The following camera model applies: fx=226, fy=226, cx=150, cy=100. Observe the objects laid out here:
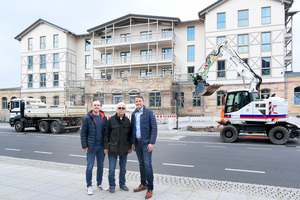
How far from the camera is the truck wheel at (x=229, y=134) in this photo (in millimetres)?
11445

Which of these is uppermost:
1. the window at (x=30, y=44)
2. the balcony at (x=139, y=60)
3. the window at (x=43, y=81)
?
the window at (x=30, y=44)

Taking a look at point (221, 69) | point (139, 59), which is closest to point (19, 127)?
point (139, 59)

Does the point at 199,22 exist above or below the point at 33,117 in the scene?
above

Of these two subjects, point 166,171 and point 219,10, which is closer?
point 166,171

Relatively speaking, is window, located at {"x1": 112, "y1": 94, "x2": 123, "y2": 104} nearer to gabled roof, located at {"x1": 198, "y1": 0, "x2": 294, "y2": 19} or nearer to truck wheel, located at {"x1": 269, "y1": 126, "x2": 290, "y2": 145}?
gabled roof, located at {"x1": 198, "y1": 0, "x2": 294, "y2": 19}

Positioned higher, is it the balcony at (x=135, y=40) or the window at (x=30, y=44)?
the window at (x=30, y=44)

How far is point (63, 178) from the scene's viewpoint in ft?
17.7

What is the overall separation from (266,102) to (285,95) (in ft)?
47.5

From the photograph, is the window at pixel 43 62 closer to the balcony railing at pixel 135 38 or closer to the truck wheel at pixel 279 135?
the balcony railing at pixel 135 38

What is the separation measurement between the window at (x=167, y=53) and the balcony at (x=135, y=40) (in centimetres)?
96

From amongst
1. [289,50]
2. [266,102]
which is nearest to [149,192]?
[266,102]

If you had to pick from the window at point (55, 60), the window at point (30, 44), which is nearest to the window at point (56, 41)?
the window at point (55, 60)

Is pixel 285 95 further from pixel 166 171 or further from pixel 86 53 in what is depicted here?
pixel 86 53

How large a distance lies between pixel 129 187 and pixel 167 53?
2378cm
